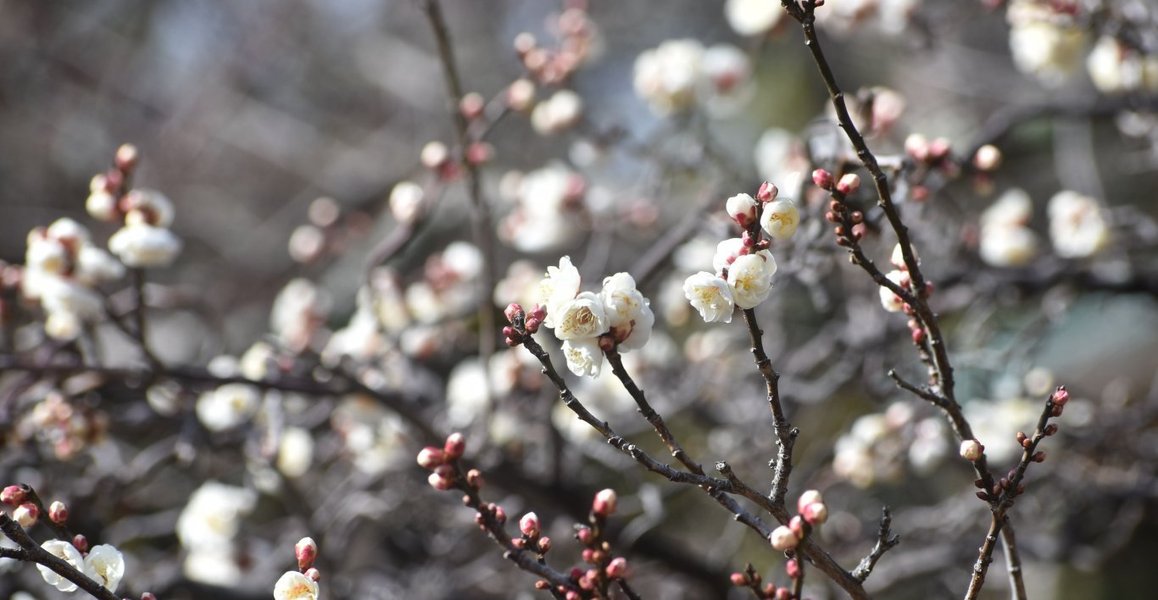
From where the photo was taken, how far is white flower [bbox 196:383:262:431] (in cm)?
236

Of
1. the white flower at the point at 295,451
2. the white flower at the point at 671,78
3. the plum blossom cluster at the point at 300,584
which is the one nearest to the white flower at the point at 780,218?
the plum blossom cluster at the point at 300,584

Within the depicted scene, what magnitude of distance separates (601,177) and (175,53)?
4.65m

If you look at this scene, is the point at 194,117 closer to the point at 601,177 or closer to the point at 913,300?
the point at 601,177

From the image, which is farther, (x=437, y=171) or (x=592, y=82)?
(x=592, y=82)

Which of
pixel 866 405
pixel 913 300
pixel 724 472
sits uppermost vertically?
pixel 866 405

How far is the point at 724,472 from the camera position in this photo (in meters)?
1.12

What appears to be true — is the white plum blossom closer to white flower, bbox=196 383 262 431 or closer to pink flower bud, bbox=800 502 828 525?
pink flower bud, bbox=800 502 828 525

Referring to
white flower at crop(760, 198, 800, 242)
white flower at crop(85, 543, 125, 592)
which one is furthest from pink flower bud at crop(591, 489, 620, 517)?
white flower at crop(85, 543, 125, 592)

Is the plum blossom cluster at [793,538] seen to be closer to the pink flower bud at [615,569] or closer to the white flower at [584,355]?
the pink flower bud at [615,569]

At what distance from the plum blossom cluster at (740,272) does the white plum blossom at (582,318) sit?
11cm

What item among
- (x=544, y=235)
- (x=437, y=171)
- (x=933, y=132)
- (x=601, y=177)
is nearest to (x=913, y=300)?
(x=437, y=171)

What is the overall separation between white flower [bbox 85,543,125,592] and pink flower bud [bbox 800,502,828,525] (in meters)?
0.85

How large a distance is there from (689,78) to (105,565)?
1853mm

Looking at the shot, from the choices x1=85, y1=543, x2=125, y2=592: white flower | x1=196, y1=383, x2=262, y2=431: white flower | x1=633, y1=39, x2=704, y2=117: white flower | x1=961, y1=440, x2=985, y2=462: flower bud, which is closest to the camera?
x1=961, y1=440, x2=985, y2=462: flower bud
